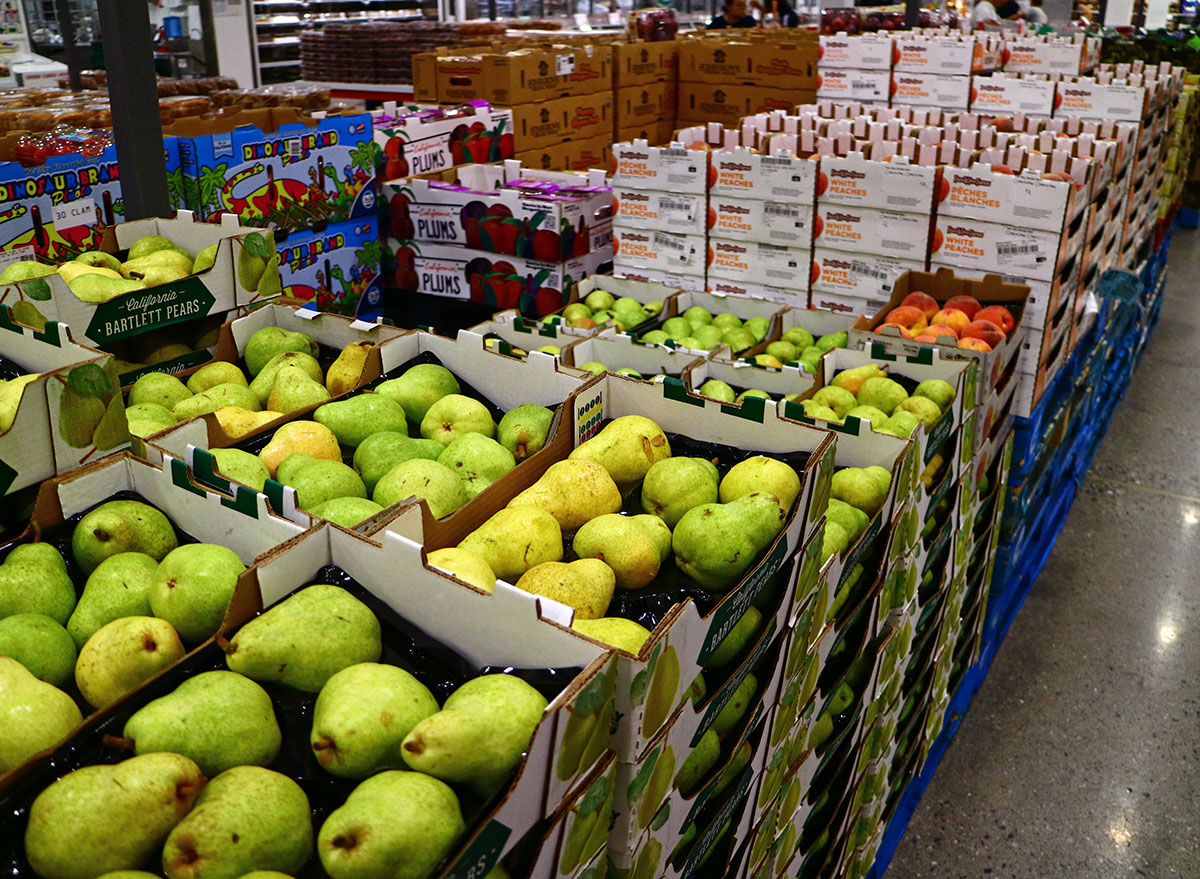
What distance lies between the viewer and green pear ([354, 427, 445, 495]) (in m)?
1.67

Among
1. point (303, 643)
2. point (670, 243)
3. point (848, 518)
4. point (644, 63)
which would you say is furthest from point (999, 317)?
point (644, 63)

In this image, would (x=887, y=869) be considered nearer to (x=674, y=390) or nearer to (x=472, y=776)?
(x=674, y=390)

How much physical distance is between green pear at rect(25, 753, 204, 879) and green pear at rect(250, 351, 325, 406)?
1120mm

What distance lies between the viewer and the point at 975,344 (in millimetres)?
2602

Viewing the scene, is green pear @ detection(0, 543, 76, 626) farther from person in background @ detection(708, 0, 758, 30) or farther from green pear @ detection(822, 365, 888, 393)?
person in background @ detection(708, 0, 758, 30)

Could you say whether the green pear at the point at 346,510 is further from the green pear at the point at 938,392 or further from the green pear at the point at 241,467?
the green pear at the point at 938,392

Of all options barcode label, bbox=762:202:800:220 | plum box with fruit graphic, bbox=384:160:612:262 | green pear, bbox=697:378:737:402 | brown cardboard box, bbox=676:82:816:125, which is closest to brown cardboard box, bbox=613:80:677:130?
brown cardboard box, bbox=676:82:816:125

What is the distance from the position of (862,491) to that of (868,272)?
1641 millimetres

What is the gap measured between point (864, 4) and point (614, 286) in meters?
12.7

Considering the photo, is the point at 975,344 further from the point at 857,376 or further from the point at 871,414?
the point at 871,414

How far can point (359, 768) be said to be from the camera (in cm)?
102

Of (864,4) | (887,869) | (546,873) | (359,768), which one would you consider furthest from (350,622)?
(864,4)

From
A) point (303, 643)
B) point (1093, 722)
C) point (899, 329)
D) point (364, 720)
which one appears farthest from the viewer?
point (1093, 722)

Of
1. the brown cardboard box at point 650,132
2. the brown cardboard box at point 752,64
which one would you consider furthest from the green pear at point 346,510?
the brown cardboard box at point 752,64
